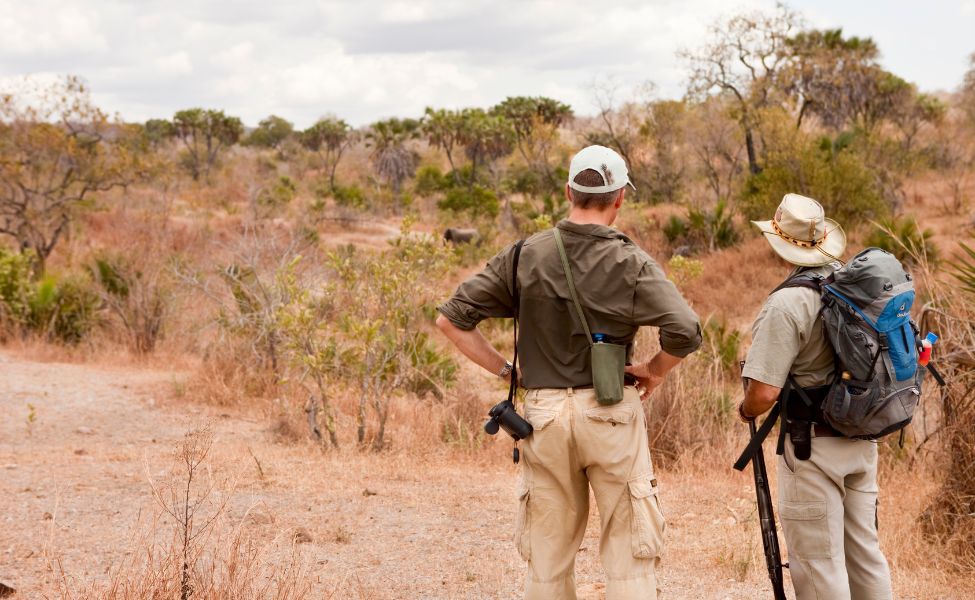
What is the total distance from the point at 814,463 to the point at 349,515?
3161mm

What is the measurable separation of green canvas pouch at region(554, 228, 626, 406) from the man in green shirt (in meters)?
0.03

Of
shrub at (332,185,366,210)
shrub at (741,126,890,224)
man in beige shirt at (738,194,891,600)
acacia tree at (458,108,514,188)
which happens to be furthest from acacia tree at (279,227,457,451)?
acacia tree at (458,108,514,188)

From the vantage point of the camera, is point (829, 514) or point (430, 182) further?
point (430, 182)

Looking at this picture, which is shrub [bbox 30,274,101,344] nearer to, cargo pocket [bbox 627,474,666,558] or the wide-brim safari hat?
cargo pocket [bbox 627,474,666,558]

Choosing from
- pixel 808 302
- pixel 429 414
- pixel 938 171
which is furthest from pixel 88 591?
pixel 938 171

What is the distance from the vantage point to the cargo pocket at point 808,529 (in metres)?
3.15

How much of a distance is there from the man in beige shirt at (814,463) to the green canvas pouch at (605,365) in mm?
429

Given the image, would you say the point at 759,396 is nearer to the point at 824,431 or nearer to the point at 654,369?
the point at 824,431

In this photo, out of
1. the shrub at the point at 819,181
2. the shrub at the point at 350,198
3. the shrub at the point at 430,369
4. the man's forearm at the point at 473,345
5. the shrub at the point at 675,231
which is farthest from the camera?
the shrub at the point at 350,198

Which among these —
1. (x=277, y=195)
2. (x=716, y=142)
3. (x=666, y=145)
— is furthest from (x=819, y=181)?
(x=277, y=195)

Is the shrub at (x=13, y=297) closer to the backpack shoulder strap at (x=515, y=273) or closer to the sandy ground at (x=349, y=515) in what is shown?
the sandy ground at (x=349, y=515)

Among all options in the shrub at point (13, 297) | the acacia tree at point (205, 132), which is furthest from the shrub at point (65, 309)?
the acacia tree at point (205, 132)

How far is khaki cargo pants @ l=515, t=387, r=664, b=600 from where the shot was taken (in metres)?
3.08

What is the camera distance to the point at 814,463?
3.17m
